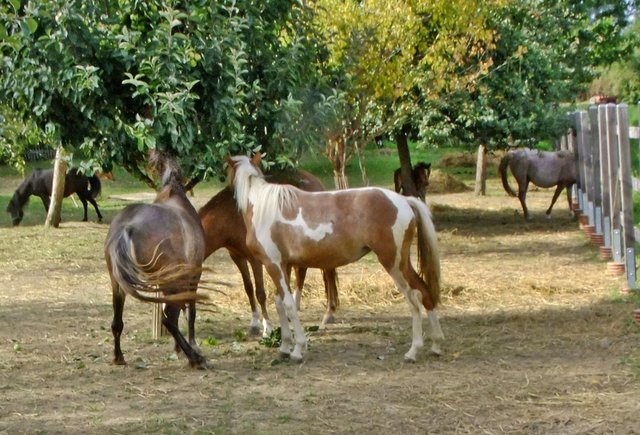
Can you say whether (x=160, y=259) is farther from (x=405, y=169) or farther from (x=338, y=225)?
(x=405, y=169)

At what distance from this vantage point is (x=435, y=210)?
67.8 ft

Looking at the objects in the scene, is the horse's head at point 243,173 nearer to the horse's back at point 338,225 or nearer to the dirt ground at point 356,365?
the horse's back at point 338,225

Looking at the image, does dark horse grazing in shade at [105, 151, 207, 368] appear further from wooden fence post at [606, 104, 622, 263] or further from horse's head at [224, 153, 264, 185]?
wooden fence post at [606, 104, 622, 263]

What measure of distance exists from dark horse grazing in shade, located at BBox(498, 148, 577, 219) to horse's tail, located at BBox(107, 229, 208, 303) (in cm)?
1274

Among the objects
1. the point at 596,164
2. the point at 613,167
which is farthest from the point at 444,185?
the point at 613,167

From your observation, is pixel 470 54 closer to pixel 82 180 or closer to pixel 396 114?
pixel 396 114

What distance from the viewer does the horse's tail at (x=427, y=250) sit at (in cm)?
771

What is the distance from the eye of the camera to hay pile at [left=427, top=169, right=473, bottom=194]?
25625 mm

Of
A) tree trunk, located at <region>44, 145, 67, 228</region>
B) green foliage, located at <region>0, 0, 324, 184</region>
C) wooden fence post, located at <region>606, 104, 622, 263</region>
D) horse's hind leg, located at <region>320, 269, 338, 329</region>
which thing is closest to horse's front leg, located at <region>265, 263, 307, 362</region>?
green foliage, located at <region>0, 0, 324, 184</region>

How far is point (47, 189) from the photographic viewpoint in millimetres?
21203

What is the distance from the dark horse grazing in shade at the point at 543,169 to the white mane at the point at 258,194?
11.6 meters

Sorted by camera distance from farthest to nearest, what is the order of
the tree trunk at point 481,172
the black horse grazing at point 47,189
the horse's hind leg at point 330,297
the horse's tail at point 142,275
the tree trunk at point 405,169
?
the tree trunk at point 481,172, the black horse grazing at point 47,189, the tree trunk at point 405,169, the horse's hind leg at point 330,297, the horse's tail at point 142,275

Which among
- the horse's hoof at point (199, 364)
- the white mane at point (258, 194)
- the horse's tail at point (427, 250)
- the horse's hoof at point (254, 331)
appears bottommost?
the horse's hoof at point (254, 331)

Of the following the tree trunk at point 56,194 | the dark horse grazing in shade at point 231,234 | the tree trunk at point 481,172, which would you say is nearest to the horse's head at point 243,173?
the dark horse grazing in shade at point 231,234
